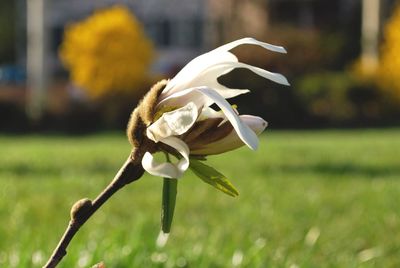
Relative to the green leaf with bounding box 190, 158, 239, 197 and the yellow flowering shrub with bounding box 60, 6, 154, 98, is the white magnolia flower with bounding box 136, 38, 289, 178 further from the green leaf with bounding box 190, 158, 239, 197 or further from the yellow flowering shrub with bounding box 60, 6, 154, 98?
the yellow flowering shrub with bounding box 60, 6, 154, 98

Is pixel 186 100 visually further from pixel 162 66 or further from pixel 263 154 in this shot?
pixel 162 66

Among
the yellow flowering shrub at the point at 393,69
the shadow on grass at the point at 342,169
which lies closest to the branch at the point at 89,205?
the shadow on grass at the point at 342,169

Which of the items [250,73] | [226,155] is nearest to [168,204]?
[226,155]

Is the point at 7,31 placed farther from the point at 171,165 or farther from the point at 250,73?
the point at 171,165

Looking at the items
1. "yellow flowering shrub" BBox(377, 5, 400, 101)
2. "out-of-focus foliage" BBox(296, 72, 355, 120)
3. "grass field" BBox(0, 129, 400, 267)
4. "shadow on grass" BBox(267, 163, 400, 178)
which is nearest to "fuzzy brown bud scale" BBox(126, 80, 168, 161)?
"grass field" BBox(0, 129, 400, 267)

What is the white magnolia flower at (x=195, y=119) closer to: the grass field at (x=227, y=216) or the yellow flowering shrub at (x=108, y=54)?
the grass field at (x=227, y=216)

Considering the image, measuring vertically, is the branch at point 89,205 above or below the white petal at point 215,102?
below

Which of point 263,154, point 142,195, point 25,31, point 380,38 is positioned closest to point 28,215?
point 142,195
